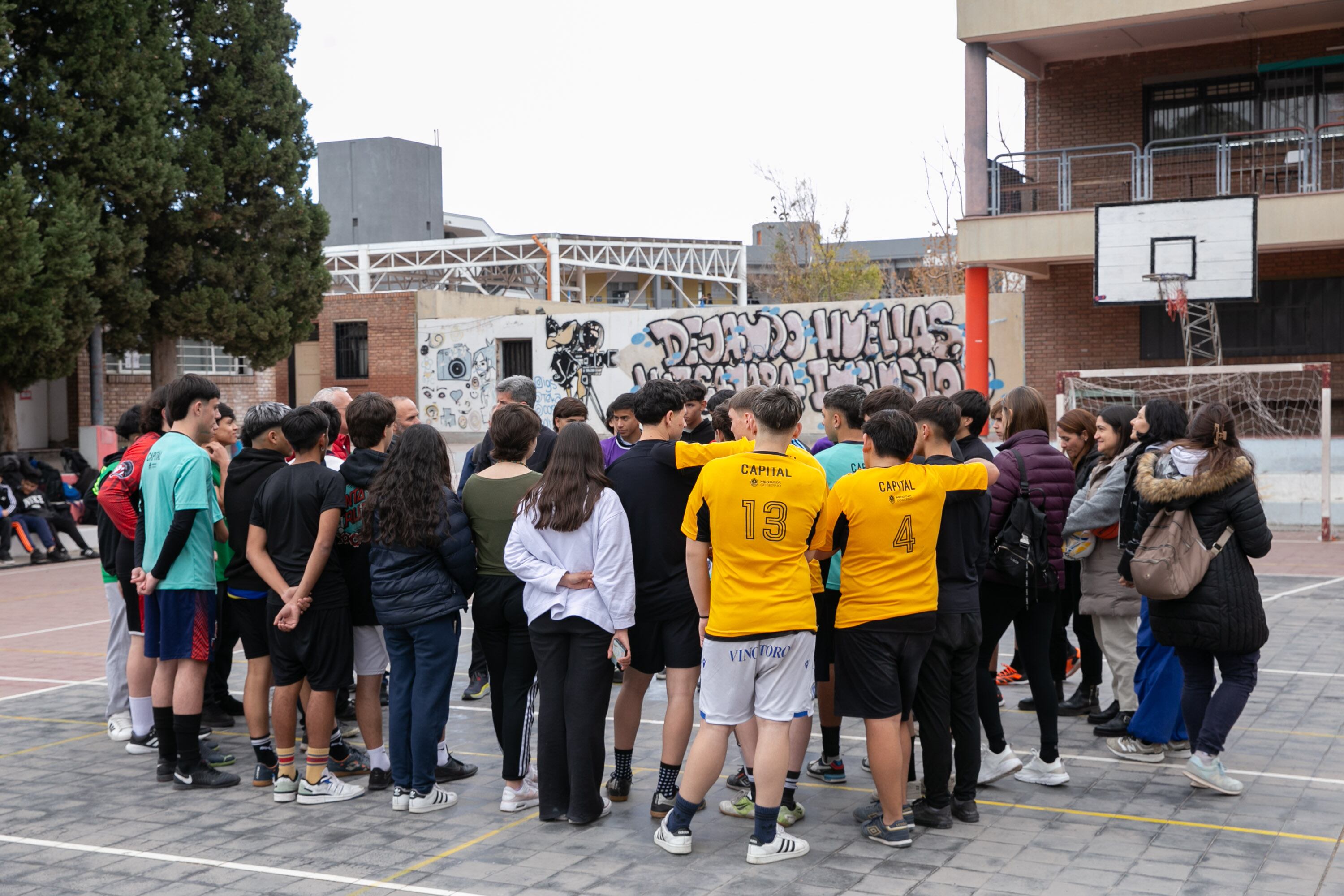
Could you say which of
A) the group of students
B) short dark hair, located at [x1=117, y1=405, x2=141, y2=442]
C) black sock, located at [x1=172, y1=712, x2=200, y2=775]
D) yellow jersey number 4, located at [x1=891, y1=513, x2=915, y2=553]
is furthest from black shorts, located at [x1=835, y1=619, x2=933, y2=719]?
short dark hair, located at [x1=117, y1=405, x2=141, y2=442]

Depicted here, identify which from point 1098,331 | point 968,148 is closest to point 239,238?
point 968,148

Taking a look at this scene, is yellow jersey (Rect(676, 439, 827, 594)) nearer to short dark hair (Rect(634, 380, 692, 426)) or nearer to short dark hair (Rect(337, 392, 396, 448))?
short dark hair (Rect(634, 380, 692, 426))

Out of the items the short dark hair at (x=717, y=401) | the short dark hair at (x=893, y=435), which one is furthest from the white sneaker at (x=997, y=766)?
the short dark hair at (x=717, y=401)

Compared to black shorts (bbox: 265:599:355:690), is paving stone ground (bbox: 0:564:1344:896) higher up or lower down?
lower down

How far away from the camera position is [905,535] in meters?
5.08

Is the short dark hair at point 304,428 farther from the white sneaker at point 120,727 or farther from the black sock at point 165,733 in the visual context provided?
the white sneaker at point 120,727

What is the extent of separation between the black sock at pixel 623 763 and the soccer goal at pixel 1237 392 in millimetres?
12837

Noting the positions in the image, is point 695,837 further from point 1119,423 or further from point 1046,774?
point 1119,423

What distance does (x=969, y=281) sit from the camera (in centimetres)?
1956

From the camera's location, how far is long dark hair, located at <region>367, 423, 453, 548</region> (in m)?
5.63

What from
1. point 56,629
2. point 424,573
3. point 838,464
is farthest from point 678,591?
point 56,629

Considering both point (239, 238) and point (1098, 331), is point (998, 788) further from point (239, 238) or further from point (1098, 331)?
point (239, 238)

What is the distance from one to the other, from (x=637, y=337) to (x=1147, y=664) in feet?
69.9

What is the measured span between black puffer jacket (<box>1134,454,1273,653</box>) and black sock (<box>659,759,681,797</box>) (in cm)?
247
